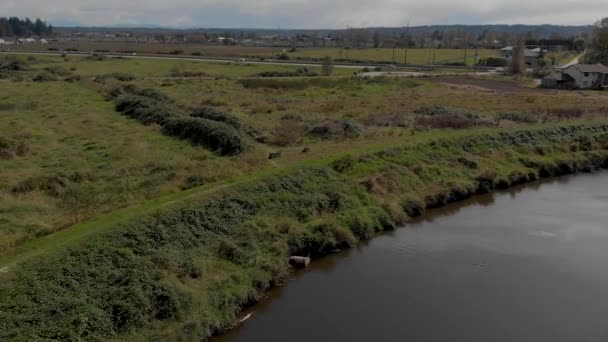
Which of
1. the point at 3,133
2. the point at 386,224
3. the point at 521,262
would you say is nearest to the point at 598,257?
the point at 521,262

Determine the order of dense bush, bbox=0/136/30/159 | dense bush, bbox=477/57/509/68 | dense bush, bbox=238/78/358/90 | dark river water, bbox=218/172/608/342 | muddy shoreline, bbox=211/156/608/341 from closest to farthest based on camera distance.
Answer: dark river water, bbox=218/172/608/342 → muddy shoreline, bbox=211/156/608/341 → dense bush, bbox=0/136/30/159 → dense bush, bbox=238/78/358/90 → dense bush, bbox=477/57/509/68

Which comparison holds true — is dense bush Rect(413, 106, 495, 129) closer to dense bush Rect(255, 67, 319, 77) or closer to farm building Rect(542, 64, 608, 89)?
farm building Rect(542, 64, 608, 89)

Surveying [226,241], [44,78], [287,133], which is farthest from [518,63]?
[226,241]

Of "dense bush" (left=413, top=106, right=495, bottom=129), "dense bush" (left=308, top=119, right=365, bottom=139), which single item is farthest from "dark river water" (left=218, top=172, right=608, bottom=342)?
"dense bush" (left=413, top=106, right=495, bottom=129)

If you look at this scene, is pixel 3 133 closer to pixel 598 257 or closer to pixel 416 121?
pixel 416 121

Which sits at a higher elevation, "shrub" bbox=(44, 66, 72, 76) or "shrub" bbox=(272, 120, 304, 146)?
"shrub" bbox=(44, 66, 72, 76)

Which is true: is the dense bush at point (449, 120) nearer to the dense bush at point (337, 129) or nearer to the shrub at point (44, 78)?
the dense bush at point (337, 129)
